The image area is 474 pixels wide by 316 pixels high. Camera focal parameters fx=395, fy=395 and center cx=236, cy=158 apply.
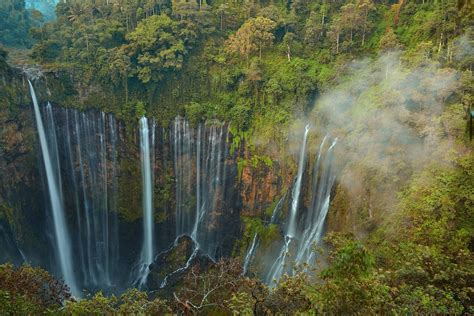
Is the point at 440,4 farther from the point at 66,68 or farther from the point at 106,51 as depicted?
the point at 66,68

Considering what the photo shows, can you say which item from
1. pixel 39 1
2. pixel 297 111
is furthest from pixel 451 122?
pixel 39 1

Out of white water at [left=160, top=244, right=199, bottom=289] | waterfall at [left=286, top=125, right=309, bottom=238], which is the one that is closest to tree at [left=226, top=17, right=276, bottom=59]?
waterfall at [left=286, top=125, right=309, bottom=238]

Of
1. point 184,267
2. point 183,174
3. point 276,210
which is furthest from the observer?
point 183,174

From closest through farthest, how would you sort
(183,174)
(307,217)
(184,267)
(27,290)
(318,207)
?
1. (27,290)
2. (318,207)
3. (307,217)
4. (184,267)
5. (183,174)

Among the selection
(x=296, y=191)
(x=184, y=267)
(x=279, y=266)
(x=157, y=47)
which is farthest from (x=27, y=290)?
(x=157, y=47)

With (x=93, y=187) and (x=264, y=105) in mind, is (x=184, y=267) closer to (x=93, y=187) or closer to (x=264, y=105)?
(x=93, y=187)

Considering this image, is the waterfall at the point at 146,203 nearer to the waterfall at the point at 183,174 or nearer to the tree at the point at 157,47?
the waterfall at the point at 183,174

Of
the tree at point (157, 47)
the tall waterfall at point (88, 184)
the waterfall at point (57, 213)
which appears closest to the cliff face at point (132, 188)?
the tall waterfall at point (88, 184)

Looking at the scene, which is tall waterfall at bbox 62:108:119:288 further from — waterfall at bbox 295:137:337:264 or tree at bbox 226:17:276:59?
waterfall at bbox 295:137:337:264
